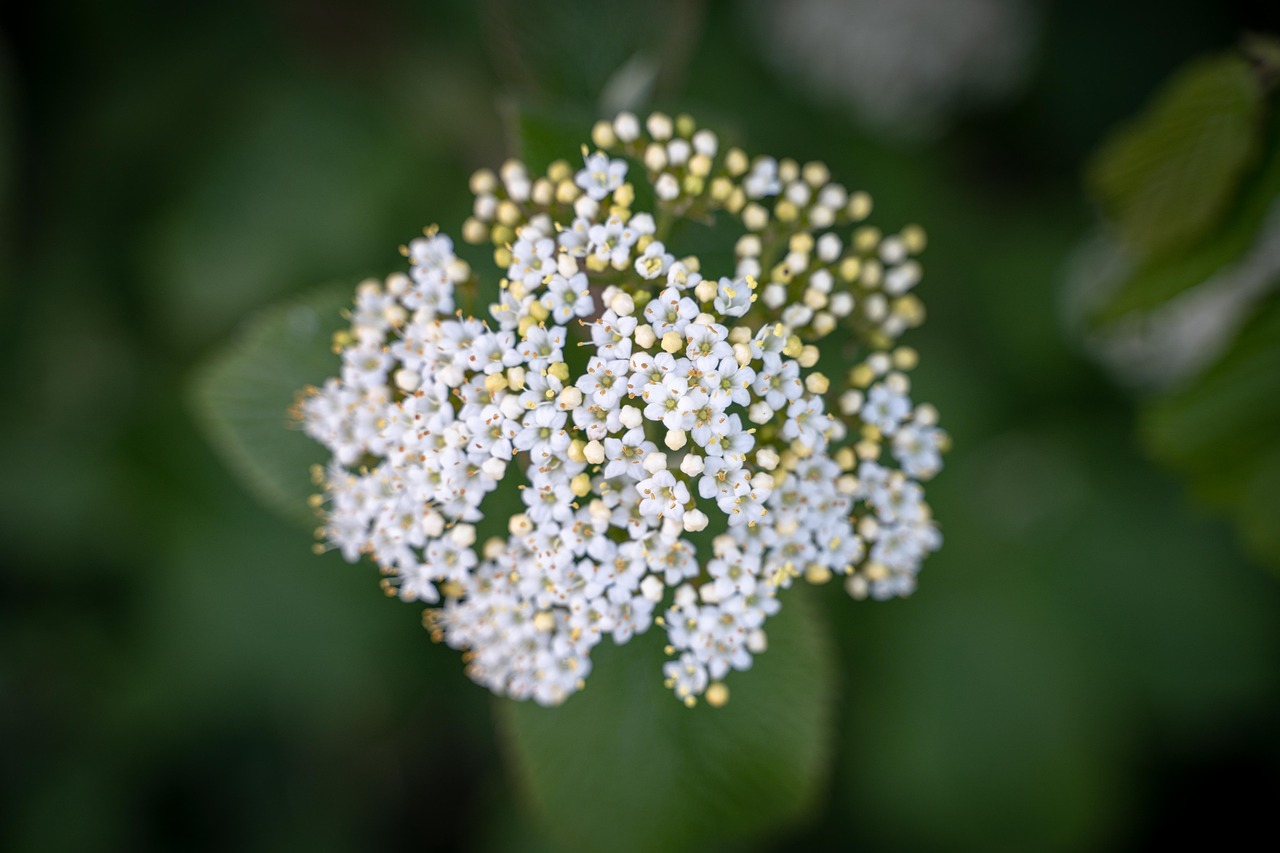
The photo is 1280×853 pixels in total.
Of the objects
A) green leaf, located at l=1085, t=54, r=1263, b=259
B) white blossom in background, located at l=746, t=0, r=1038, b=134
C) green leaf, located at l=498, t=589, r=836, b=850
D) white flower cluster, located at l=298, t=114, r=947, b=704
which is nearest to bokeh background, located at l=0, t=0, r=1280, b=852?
white blossom in background, located at l=746, t=0, r=1038, b=134

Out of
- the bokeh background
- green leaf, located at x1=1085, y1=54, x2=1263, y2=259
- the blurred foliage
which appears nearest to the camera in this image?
green leaf, located at x1=1085, y1=54, x2=1263, y2=259

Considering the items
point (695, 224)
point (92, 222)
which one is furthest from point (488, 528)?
point (92, 222)

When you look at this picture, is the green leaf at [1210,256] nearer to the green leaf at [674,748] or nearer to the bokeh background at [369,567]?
the green leaf at [674,748]

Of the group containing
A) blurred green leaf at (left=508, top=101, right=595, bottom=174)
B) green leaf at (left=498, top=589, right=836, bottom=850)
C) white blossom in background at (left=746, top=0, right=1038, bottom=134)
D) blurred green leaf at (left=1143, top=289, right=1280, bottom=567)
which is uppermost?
white blossom in background at (left=746, top=0, right=1038, bottom=134)

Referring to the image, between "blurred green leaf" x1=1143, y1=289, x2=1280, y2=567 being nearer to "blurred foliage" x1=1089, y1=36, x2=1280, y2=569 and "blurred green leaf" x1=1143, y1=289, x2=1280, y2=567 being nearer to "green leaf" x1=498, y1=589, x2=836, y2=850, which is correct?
"blurred foliage" x1=1089, y1=36, x2=1280, y2=569

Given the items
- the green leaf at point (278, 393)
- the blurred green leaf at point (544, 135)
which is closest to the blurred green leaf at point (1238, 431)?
the blurred green leaf at point (544, 135)

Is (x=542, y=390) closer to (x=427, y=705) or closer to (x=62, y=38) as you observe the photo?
(x=427, y=705)

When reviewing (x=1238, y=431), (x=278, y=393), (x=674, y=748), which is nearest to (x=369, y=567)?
(x=278, y=393)

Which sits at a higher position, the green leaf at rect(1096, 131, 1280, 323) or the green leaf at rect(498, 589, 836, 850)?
the green leaf at rect(1096, 131, 1280, 323)
